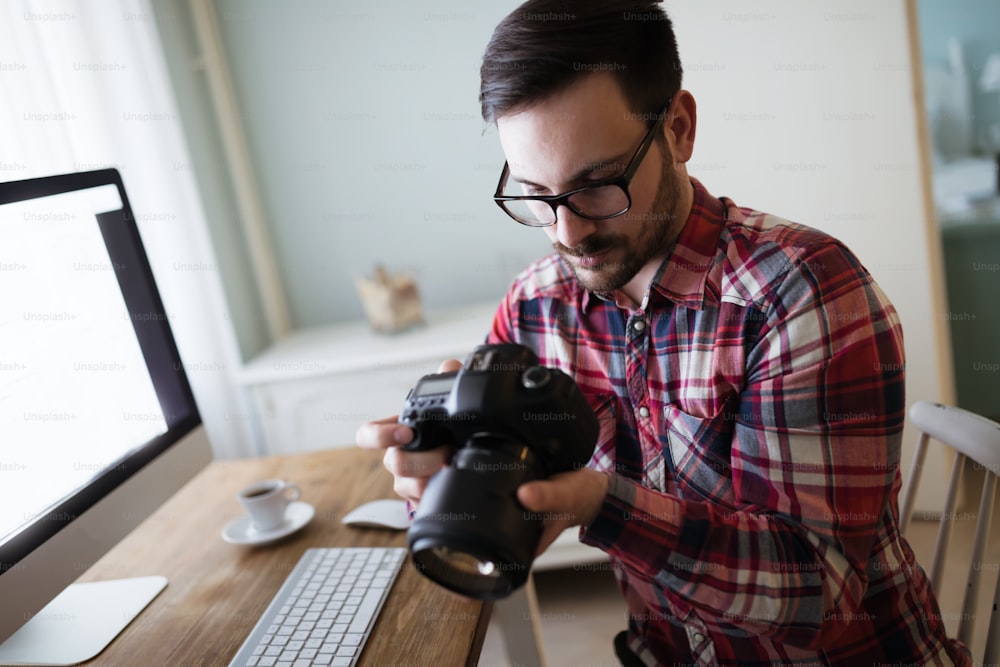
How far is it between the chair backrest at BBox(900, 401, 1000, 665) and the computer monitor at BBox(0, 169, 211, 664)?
1.00 metres

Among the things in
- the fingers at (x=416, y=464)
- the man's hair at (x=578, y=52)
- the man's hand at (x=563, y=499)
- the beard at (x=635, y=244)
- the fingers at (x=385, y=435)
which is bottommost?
the man's hand at (x=563, y=499)

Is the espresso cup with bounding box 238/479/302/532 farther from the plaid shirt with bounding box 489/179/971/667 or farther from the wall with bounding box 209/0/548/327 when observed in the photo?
the wall with bounding box 209/0/548/327

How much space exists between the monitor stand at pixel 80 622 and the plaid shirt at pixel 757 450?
0.60 meters

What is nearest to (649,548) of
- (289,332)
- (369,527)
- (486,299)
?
(369,527)

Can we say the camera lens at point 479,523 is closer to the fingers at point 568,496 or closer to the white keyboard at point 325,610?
the fingers at point 568,496

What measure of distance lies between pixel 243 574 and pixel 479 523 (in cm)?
57

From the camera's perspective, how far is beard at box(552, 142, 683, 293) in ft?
2.94

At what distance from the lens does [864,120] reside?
1.84 m

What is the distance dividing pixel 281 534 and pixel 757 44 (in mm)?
1553

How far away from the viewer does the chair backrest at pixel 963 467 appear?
87 centimetres

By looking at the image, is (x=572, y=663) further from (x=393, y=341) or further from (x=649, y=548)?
(x=649, y=548)

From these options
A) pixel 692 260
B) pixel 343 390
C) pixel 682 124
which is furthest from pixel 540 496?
pixel 343 390

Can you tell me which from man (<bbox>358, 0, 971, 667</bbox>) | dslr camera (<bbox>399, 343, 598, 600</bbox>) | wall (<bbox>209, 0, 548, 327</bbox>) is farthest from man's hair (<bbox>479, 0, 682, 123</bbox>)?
wall (<bbox>209, 0, 548, 327</bbox>)

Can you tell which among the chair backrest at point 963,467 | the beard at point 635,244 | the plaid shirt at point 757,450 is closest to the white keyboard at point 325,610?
the plaid shirt at point 757,450
